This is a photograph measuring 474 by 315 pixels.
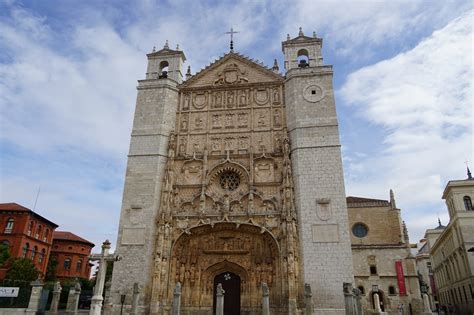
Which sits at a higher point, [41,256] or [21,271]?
[41,256]

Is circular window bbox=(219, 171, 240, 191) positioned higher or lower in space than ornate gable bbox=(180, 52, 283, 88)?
lower

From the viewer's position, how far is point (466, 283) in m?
22.4

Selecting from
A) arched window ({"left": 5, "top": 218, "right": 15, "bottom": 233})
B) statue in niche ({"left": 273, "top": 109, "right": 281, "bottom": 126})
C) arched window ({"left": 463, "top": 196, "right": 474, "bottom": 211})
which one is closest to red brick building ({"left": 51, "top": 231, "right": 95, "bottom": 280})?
arched window ({"left": 5, "top": 218, "right": 15, "bottom": 233})

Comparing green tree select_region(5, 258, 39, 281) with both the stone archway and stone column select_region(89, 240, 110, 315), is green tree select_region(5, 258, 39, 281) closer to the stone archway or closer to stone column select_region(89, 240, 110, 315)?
stone column select_region(89, 240, 110, 315)

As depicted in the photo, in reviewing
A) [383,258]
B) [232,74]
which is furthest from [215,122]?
[383,258]

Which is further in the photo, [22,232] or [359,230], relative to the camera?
[22,232]

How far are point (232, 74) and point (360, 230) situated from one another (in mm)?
12002

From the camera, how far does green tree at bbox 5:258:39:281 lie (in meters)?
20.6

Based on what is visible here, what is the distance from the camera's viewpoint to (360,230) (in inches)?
828

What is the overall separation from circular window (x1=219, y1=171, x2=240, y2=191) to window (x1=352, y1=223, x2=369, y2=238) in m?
8.77

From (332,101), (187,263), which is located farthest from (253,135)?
(187,263)

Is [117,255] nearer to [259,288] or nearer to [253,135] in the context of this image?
[259,288]

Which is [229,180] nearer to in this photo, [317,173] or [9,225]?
[317,173]

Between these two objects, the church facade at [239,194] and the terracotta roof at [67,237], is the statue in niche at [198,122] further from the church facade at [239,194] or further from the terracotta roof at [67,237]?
the terracotta roof at [67,237]
